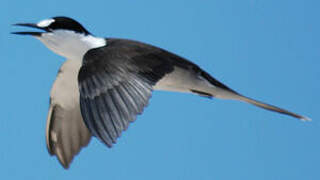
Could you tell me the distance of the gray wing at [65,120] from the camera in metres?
6.04

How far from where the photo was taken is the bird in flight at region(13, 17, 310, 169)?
430 centimetres

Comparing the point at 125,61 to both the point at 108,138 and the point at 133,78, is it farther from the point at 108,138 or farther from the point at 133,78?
the point at 108,138

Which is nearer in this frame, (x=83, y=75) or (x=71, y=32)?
(x=83, y=75)

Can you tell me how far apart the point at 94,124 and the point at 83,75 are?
522mm

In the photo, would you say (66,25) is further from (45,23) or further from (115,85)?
(115,85)

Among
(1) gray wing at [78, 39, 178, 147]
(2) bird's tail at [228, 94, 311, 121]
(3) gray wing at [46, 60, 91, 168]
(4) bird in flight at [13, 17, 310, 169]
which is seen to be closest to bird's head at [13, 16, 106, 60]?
(4) bird in flight at [13, 17, 310, 169]

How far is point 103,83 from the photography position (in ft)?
14.9

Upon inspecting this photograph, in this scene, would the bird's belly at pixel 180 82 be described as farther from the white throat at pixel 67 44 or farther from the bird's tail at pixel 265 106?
the white throat at pixel 67 44

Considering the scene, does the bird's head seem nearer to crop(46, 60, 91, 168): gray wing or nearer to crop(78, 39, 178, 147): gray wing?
crop(78, 39, 178, 147): gray wing

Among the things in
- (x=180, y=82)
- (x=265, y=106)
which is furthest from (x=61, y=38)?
(x=265, y=106)

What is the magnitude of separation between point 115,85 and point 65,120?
Result: 6.20ft

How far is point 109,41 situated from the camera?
5.50m

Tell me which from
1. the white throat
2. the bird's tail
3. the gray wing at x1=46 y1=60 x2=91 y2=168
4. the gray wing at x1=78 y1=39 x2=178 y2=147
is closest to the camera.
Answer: the gray wing at x1=78 y1=39 x2=178 y2=147

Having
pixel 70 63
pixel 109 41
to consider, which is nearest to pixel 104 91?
pixel 109 41
